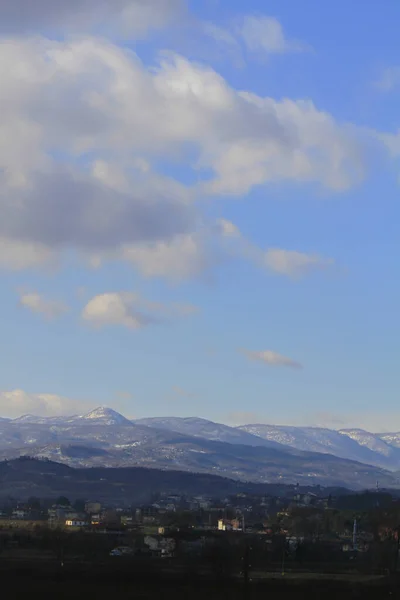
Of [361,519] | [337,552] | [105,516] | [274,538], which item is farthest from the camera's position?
[105,516]

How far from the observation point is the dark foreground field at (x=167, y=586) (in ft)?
125

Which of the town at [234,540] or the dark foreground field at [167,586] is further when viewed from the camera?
the town at [234,540]

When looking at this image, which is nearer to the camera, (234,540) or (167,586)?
(167,586)

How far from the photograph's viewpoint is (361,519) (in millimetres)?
92562

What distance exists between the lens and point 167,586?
139 ft

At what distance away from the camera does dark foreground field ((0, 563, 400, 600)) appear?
1497 inches

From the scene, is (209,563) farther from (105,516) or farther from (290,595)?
(105,516)

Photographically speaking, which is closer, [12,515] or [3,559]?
[3,559]

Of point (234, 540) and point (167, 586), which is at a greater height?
point (234, 540)

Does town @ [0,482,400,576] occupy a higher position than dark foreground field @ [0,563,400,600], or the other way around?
town @ [0,482,400,576]

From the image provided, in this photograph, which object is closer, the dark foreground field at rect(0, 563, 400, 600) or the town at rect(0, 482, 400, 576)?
the dark foreground field at rect(0, 563, 400, 600)

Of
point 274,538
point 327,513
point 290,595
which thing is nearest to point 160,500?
point 327,513

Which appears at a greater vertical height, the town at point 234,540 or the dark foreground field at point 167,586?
the town at point 234,540

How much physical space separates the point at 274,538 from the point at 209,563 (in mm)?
24257
